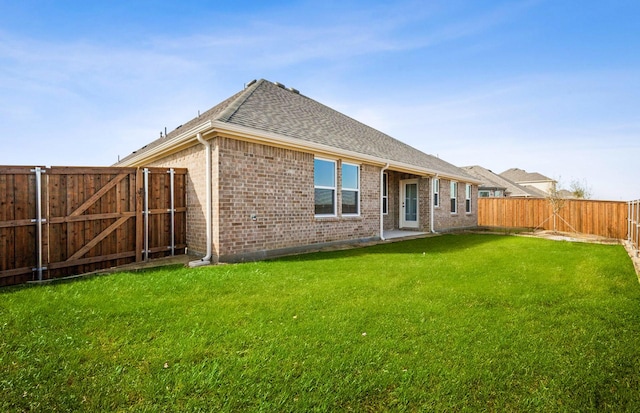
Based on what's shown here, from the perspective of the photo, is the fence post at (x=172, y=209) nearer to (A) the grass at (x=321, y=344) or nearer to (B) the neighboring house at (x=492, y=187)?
(A) the grass at (x=321, y=344)

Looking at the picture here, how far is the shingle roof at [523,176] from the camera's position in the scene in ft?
148

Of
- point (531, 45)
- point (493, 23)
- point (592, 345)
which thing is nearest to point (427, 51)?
point (493, 23)

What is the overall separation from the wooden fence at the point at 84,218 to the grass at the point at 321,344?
1.16 metres

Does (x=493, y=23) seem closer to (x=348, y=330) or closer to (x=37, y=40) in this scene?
(x=348, y=330)

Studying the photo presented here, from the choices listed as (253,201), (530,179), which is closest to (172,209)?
(253,201)

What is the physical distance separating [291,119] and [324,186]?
2509 mm

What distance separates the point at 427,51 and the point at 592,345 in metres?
9.98

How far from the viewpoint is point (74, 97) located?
9.59m

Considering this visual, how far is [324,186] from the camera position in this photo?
9.62m

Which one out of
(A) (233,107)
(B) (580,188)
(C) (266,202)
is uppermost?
(A) (233,107)

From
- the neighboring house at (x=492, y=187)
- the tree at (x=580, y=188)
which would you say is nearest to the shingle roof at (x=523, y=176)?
the neighboring house at (x=492, y=187)

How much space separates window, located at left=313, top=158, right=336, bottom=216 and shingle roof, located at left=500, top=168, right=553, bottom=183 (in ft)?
155

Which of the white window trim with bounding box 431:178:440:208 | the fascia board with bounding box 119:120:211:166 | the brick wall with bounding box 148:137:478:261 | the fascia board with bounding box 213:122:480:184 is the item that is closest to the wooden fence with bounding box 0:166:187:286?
the brick wall with bounding box 148:137:478:261

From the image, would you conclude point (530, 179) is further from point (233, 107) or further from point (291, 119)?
point (233, 107)
